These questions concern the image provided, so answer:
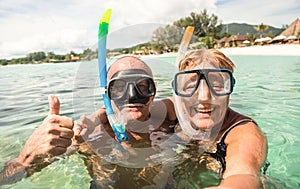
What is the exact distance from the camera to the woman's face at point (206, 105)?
75.7 inches

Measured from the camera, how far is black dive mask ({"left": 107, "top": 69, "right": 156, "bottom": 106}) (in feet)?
6.63

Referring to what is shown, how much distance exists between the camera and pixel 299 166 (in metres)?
2.71

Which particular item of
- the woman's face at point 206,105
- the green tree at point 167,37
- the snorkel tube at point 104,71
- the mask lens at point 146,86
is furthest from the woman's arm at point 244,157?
the green tree at point 167,37

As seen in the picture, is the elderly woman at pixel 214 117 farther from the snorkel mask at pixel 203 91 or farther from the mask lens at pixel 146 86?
the mask lens at pixel 146 86

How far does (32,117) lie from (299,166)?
15.1 feet

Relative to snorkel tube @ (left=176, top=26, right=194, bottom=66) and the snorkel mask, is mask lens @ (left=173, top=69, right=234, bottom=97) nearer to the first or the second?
the snorkel mask

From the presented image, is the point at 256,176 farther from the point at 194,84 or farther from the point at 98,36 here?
the point at 98,36

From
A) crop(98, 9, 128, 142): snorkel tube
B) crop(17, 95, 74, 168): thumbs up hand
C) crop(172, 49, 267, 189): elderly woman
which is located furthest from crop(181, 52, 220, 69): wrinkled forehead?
crop(17, 95, 74, 168): thumbs up hand

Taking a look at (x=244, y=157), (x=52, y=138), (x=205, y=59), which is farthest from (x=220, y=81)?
(x=52, y=138)

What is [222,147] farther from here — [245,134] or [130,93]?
[130,93]

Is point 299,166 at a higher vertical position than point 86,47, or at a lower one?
lower

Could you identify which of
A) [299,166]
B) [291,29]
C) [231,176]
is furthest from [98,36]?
[291,29]

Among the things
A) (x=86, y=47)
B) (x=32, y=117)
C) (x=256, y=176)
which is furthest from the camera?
(x=32, y=117)

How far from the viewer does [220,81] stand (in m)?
1.97
